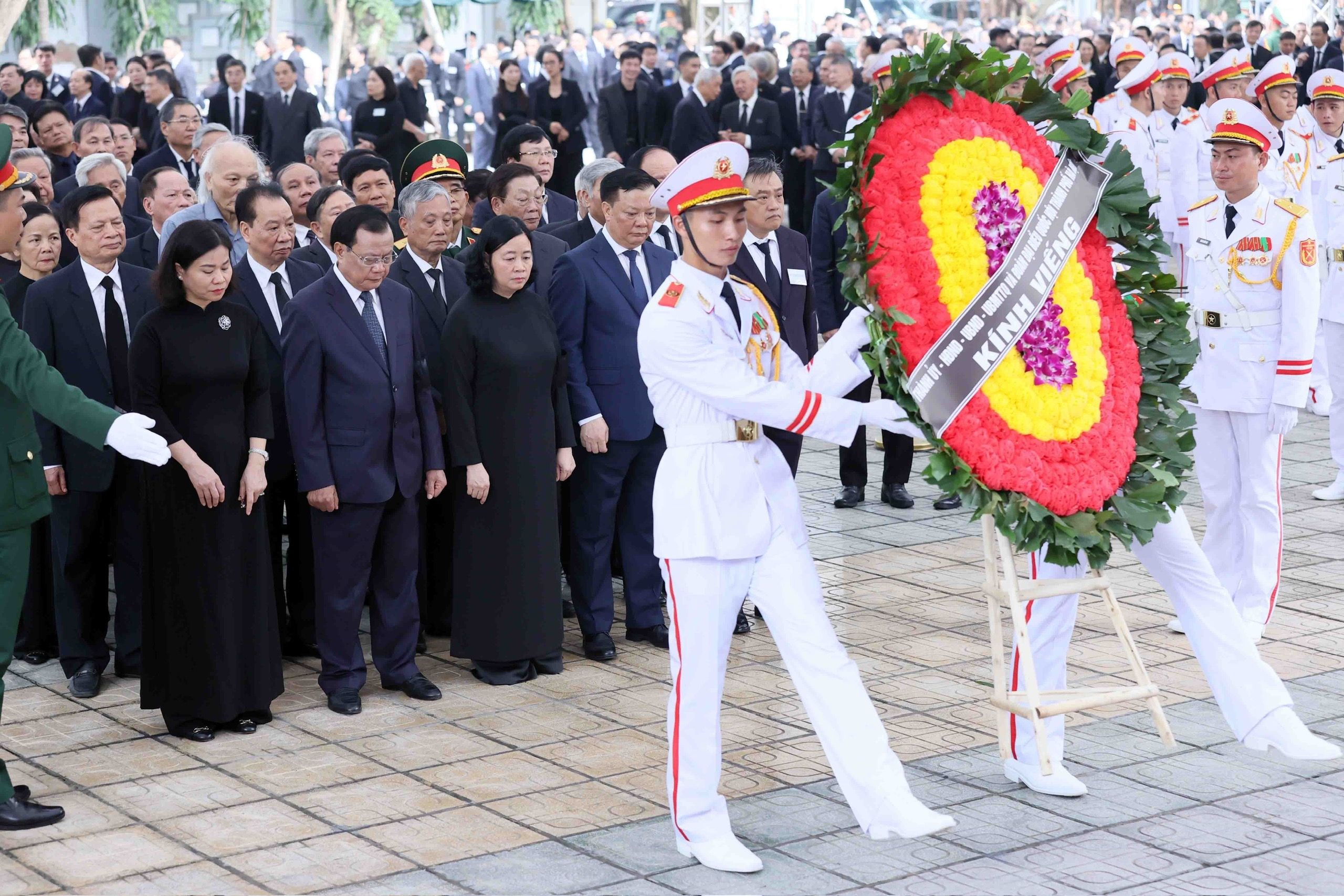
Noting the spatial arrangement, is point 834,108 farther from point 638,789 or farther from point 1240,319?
point 638,789

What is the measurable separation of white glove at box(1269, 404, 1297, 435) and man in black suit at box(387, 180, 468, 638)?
321cm

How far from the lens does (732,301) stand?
4875 millimetres

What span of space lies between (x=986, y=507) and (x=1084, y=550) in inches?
16.4

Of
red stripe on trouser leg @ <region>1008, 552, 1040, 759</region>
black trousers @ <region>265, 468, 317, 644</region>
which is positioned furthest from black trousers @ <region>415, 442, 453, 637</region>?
red stripe on trouser leg @ <region>1008, 552, 1040, 759</region>

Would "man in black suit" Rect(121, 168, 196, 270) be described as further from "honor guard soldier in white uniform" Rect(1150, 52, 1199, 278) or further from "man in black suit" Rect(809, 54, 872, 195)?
"man in black suit" Rect(809, 54, 872, 195)

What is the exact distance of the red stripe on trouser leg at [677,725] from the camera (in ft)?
15.2

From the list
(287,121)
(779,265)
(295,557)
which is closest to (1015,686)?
(779,265)

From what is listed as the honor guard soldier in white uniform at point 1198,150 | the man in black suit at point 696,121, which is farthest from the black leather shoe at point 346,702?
the man in black suit at point 696,121

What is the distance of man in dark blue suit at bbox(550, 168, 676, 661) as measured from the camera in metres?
6.71

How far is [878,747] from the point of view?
15.0 ft

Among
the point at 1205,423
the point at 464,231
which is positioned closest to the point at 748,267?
the point at 464,231

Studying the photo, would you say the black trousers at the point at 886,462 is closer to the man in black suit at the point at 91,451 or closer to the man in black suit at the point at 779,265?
the man in black suit at the point at 779,265

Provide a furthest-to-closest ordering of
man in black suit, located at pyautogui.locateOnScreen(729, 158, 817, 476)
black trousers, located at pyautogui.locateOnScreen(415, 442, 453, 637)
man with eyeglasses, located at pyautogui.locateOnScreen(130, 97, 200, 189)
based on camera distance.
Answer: man with eyeglasses, located at pyautogui.locateOnScreen(130, 97, 200, 189) < man in black suit, located at pyautogui.locateOnScreen(729, 158, 817, 476) < black trousers, located at pyautogui.locateOnScreen(415, 442, 453, 637)

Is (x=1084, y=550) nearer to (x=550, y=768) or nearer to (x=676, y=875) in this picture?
(x=676, y=875)
